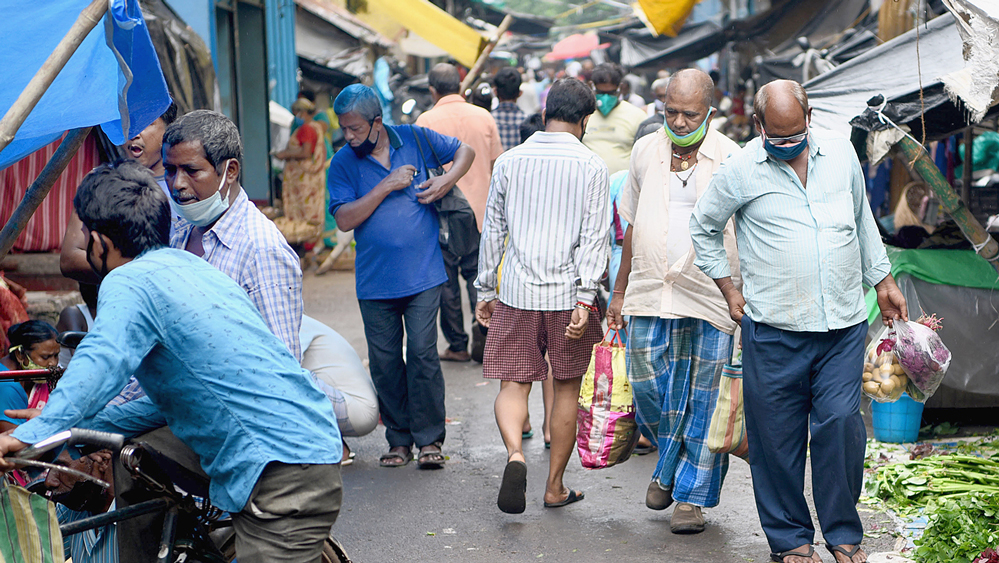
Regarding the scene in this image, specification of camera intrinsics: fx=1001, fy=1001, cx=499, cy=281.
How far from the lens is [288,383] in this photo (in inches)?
109

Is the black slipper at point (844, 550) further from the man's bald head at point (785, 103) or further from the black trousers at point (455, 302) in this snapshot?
the black trousers at point (455, 302)

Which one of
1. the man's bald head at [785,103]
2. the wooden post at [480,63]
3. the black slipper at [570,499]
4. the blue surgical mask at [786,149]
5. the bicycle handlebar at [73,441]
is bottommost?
the black slipper at [570,499]

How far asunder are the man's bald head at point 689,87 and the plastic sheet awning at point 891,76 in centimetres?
126

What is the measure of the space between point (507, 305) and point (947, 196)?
7.94 feet

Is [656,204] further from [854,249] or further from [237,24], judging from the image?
[237,24]

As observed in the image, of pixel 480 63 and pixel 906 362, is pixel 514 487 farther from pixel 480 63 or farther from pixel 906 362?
pixel 480 63

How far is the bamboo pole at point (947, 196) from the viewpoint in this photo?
512 centimetres

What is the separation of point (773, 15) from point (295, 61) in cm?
702

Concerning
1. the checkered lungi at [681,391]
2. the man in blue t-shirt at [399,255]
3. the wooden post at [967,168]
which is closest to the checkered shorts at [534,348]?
the checkered lungi at [681,391]

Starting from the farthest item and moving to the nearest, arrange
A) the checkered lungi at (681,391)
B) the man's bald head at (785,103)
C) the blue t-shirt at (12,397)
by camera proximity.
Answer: the checkered lungi at (681,391)
the blue t-shirt at (12,397)
the man's bald head at (785,103)

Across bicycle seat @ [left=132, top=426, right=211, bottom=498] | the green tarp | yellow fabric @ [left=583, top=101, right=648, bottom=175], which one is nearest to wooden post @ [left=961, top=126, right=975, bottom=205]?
the green tarp

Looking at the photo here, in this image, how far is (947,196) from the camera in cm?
530

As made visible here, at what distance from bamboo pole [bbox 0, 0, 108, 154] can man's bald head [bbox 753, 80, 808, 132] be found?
7.84 feet

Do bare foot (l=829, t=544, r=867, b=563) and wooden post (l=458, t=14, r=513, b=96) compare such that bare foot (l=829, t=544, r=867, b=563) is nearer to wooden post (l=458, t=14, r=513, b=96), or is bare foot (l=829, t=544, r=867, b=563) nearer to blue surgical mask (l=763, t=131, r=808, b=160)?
blue surgical mask (l=763, t=131, r=808, b=160)
